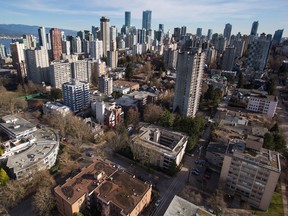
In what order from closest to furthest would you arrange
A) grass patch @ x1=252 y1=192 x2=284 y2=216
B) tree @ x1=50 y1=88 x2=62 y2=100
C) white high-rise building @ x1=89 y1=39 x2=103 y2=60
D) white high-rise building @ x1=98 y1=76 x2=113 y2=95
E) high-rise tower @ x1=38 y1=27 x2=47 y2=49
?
grass patch @ x1=252 y1=192 x2=284 y2=216
tree @ x1=50 y1=88 x2=62 y2=100
white high-rise building @ x1=98 y1=76 x2=113 y2=95
white high-rise building @ x1=89 y1=39 x2=103 y2=60
high-rise tower @ x1=38 y1=27 x2=47 y2=49

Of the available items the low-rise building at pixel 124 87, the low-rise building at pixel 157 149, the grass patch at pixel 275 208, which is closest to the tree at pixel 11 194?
the low-rise building at pixel 157 149

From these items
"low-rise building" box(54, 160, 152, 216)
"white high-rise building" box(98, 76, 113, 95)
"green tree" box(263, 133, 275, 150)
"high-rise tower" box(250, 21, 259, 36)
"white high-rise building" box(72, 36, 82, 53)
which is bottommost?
"low-rise building" box(54, 160, 152, 216)

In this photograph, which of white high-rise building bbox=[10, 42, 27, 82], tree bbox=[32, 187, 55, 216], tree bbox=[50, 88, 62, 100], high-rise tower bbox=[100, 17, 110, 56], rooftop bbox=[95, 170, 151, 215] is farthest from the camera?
high-rise tower bbox=[100, 17, 110, 56]

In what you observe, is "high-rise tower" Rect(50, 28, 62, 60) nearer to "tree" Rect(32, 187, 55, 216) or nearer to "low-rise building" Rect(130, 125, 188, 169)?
"low-rise building" Rect(130, 125, 188, 169)

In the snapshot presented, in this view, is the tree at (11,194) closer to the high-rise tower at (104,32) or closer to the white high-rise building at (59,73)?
the white high-rise building at (59,73)

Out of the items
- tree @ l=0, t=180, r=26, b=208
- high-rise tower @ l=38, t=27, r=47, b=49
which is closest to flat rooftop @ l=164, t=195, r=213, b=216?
tree @ l=0, t=180, r=26, b=208

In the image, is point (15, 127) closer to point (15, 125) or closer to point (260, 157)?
point (15, 125)

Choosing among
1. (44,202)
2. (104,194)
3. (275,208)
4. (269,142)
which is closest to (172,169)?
(104,194)

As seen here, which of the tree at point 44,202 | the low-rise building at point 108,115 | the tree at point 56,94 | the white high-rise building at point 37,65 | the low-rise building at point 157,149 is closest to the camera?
the tree at point 44,202
